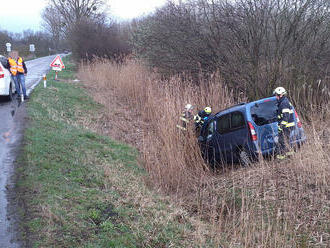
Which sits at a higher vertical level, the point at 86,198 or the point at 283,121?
the point at 283,121

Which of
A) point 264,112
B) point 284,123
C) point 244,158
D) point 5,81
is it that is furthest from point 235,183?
point 5,81

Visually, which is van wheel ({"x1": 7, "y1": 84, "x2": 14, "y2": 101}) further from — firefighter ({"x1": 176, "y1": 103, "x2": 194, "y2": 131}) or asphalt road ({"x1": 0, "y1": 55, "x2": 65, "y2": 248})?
firefighter ({"x1": 176, "y1": 103, "x2": 194, "y2": 131})

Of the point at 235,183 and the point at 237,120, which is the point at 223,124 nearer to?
the point at 237,120

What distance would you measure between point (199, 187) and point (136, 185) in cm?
132

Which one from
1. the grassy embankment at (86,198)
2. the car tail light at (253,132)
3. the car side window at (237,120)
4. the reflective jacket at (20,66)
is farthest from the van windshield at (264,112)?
the reflective jacket at (20,66)

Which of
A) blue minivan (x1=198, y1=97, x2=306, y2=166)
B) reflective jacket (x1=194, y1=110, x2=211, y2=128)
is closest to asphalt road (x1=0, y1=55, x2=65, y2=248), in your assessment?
blue minivan (x1=198, y1=97, x2=306, y2=166)

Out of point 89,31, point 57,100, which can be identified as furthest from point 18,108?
point 89,31

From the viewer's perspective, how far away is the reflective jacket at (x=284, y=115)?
7.24m

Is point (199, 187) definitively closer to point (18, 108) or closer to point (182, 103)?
point (182, 103)

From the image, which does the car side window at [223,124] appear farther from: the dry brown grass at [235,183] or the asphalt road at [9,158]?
the asphalt road at [9,158]

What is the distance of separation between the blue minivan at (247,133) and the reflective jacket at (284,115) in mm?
179

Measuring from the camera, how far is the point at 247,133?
7621mm

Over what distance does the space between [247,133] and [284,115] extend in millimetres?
862

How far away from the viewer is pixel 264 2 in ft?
43.4
